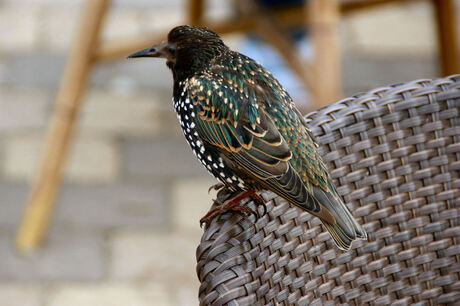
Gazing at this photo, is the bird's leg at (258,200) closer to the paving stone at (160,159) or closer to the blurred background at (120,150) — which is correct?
the blurred background at (120,150)

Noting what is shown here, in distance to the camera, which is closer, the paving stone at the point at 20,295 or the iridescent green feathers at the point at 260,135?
the iridescent green feathers at the point at 260,135

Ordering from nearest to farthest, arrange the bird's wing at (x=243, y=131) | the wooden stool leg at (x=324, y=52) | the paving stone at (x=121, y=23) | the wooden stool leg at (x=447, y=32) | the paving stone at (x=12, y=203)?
the bird's wing at (x=243, y=131)
the wooden stool leg at (x=324, y=52)
the paving stone at (x=12, y=203)
the wooden stool leg at (x=447, y=32)
the paving stone at (x=121, y=23)

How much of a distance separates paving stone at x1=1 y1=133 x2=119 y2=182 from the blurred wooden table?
357 mm

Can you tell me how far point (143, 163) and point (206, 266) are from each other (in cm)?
213

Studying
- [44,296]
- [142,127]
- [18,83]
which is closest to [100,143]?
[142,127]

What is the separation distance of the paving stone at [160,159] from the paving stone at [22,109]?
1.48 ft

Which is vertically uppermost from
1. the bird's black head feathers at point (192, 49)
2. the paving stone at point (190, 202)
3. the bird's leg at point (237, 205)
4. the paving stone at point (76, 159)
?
the bird's black head feathers at point (192, 49)

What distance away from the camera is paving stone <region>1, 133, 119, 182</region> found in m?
2.81

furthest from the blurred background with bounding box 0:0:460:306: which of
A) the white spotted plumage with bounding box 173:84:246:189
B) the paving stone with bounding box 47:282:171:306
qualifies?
the white spotted plumage with bounding box 173:84:246:189

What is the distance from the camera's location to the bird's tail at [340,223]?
915mm

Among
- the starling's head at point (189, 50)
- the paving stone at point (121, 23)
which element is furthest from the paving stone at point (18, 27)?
the starling's head at point (189, 50)

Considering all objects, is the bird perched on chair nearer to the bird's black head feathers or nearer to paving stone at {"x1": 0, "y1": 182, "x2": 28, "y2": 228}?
the bird's black head feathers

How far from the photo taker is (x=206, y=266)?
0.80 m

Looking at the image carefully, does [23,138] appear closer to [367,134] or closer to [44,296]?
[44,296]
